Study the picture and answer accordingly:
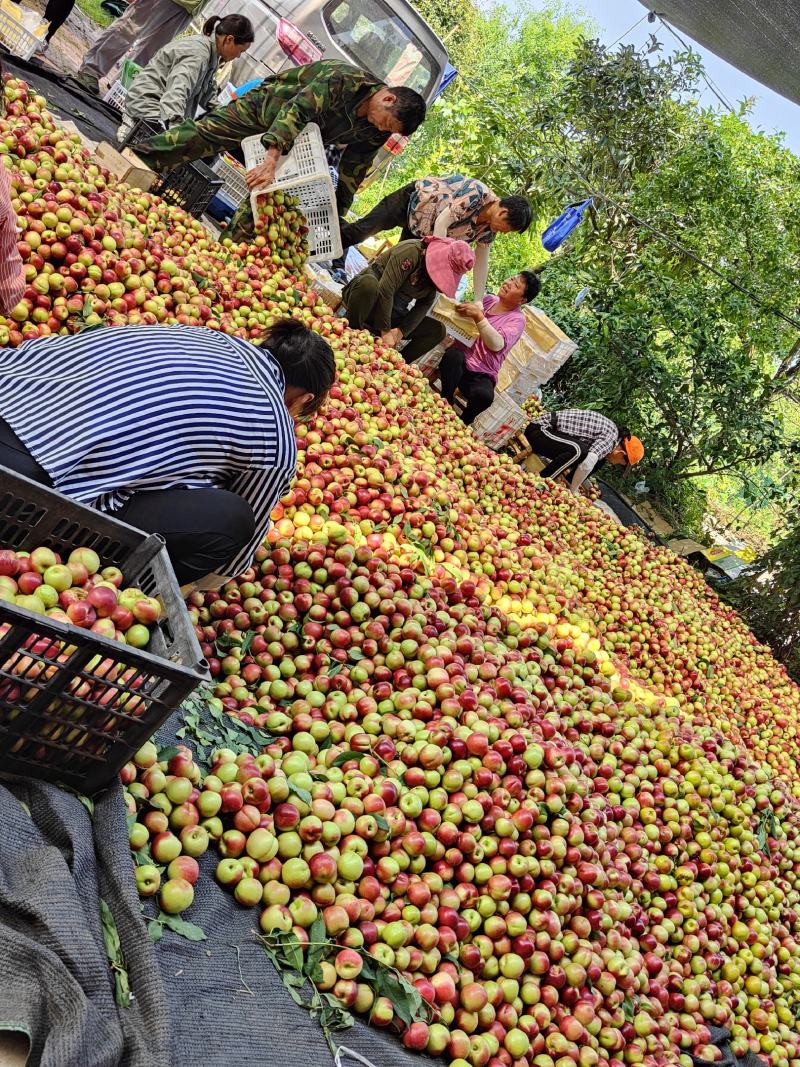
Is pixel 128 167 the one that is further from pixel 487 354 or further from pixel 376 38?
pixel 376 38

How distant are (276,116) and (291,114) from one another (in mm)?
187

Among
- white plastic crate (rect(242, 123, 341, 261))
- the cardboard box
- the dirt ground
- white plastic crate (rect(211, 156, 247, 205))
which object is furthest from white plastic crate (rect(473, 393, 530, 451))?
the dirt ground

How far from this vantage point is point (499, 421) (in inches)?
343

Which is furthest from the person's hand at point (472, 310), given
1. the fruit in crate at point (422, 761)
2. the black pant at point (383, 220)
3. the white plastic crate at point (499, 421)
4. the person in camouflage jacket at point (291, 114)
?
the fruit in crate at point (422, 761)

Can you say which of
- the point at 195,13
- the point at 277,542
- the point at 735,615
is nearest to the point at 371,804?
the point at 277,542

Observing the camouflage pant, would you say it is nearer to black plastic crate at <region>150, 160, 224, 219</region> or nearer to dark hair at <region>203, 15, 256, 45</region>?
black plastic crate at <region>150, 160, 224, 219</region>

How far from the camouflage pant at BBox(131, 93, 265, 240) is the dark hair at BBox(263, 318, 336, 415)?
3.24m

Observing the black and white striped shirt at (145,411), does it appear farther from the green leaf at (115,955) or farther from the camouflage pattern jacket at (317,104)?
the camouflage pattern jacket at (317,104)

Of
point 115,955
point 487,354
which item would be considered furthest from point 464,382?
point 115,955

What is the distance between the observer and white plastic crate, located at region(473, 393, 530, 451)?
867cm

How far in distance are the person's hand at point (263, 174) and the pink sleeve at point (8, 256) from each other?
114 inches

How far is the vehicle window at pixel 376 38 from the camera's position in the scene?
36.5 ft

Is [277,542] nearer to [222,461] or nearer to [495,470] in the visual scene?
[222,461]

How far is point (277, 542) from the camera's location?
3844 millimetres
